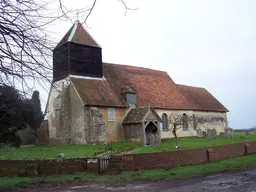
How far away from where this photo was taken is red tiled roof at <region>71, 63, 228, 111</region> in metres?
30.4

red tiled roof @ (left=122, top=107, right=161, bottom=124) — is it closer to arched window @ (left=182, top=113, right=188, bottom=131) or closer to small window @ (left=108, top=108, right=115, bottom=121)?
small window @ (left=108, top=108, right=115, bottom=121)

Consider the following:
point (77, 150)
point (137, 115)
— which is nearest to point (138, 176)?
point (77, 150)

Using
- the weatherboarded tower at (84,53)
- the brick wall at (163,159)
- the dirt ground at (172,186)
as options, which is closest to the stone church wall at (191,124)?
the weatherboarded tower at (84,53)

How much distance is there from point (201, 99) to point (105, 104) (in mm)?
19926

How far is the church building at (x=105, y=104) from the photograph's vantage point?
29.2 metres

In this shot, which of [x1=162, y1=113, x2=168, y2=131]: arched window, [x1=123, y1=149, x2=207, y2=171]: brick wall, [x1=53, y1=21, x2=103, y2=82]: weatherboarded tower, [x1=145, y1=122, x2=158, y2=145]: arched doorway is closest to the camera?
[x1=123, y1=149, x2=207, y2=171]: brick wall

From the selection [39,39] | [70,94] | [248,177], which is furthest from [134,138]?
[39,39]

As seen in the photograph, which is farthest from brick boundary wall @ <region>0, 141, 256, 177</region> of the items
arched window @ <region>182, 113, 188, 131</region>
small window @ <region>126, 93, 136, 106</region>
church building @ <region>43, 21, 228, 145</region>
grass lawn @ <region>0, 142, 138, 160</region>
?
arched window @ <region>182, 113, 188, 131</region>

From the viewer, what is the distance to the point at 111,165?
15.4m

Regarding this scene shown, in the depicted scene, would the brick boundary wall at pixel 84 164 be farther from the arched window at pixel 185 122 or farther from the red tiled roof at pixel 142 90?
the arched window at pixel 185 122

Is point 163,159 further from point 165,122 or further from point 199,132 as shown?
point 199,132

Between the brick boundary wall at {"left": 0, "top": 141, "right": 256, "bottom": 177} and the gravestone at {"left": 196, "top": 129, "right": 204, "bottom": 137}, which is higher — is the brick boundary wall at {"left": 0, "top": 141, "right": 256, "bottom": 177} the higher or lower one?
the lower one

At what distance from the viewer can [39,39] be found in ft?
25.1

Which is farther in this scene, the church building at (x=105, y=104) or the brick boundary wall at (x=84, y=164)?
the church building at (x=105, y=104)
